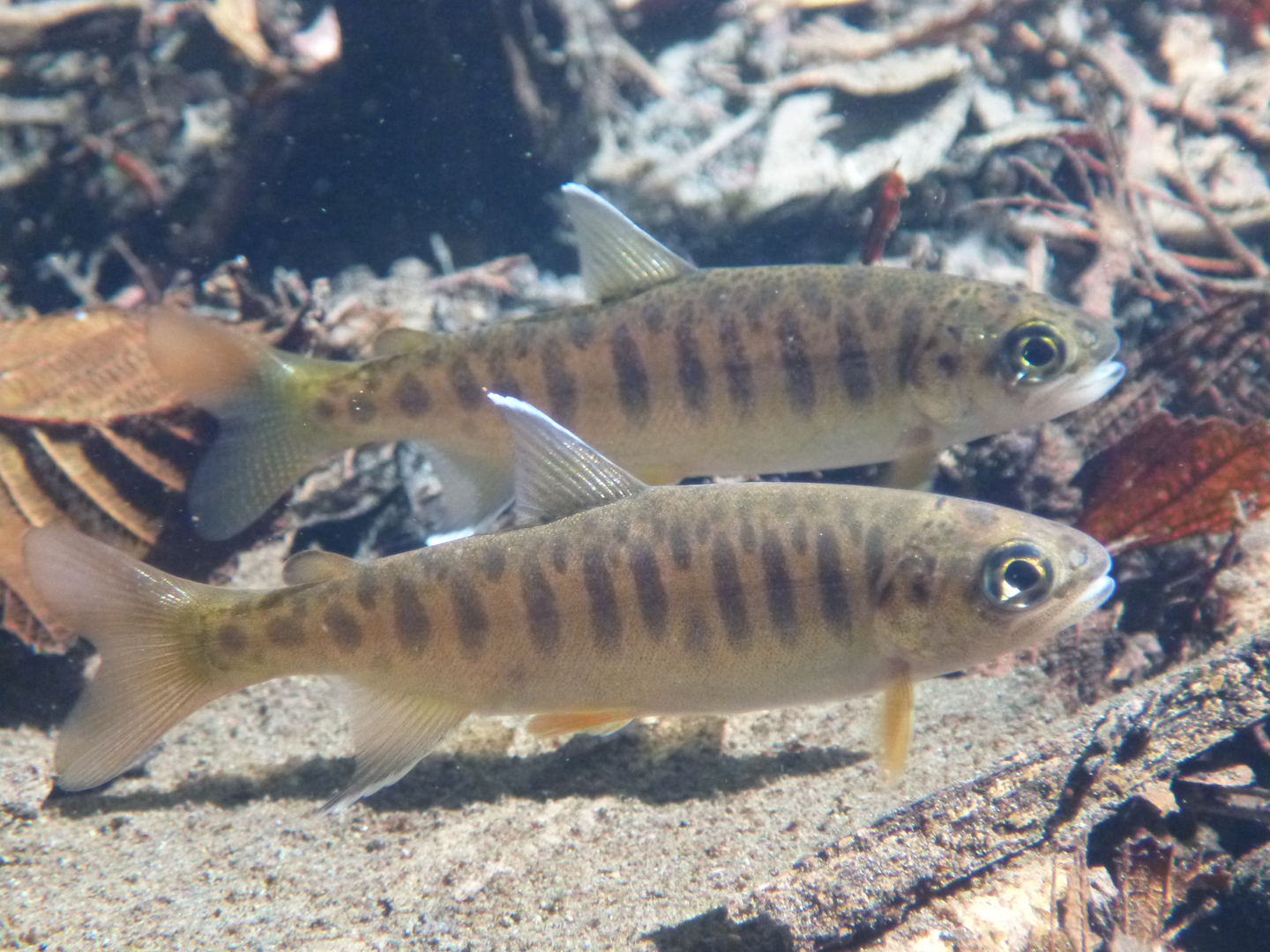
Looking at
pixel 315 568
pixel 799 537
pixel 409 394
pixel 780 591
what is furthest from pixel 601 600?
pixel 409 394

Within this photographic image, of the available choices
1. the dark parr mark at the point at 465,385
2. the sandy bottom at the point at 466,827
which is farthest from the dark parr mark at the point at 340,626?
the dark parr mark at the point at 465,385

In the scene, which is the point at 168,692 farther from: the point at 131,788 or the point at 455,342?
the point at 455,342

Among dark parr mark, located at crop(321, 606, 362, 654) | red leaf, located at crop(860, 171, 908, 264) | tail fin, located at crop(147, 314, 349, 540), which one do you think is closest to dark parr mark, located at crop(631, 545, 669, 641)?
dark parr mark, located at crop(321, 606, 362, 654)

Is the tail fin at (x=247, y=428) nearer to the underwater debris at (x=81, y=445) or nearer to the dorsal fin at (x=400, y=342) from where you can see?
the dorsal fin at (x=400, y=342)

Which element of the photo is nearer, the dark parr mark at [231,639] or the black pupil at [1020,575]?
the black pupil at [1020,575]

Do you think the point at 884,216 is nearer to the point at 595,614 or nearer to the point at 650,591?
the point at 650,591

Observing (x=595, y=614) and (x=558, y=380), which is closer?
(x=595, y=614)

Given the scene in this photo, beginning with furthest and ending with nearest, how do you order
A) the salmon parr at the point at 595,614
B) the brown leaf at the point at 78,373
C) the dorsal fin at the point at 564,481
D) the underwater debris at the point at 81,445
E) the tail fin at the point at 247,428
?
the brown leaf at the point at 78,373
the underwater debris at the point at 81,445
the tail fin at the point at 247,428
the dorsal fin at the point at 564,481
the salmon parr at the point at 595,614
